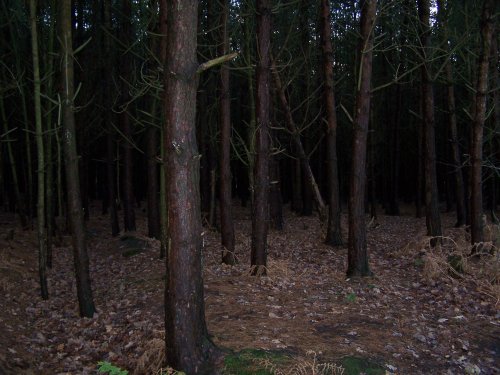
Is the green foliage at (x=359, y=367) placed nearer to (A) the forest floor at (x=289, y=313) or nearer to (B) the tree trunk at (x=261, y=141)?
(A) the forest floor at (x=289, y=313)

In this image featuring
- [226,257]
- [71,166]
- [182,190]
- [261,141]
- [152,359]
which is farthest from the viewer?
[226,257]

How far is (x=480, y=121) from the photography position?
37.2 ft

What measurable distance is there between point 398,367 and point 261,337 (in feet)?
5.79

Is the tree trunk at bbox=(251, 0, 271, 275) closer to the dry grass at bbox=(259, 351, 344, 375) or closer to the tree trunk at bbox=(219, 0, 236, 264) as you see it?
the tree trunk at bbox=(219, 0, 236, 264)

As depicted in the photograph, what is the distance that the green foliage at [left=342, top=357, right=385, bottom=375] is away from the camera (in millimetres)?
5898

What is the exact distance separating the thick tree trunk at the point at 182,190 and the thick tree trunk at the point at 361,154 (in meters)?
5.23

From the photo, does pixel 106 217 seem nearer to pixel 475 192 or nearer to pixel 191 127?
pixel 475 192

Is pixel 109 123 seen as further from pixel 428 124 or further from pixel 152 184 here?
pixel 428 124

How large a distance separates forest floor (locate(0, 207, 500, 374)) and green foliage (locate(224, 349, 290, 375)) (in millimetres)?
189

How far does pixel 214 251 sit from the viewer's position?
46.9ft

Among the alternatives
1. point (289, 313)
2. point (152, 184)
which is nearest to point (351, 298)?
point (289, 313)

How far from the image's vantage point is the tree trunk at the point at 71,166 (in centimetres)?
838

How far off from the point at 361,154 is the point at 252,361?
5.47 m

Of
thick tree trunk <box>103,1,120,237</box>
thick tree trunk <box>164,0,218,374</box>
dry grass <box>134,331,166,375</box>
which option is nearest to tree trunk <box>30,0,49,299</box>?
dry grass <box>134,331,166,375</box>
